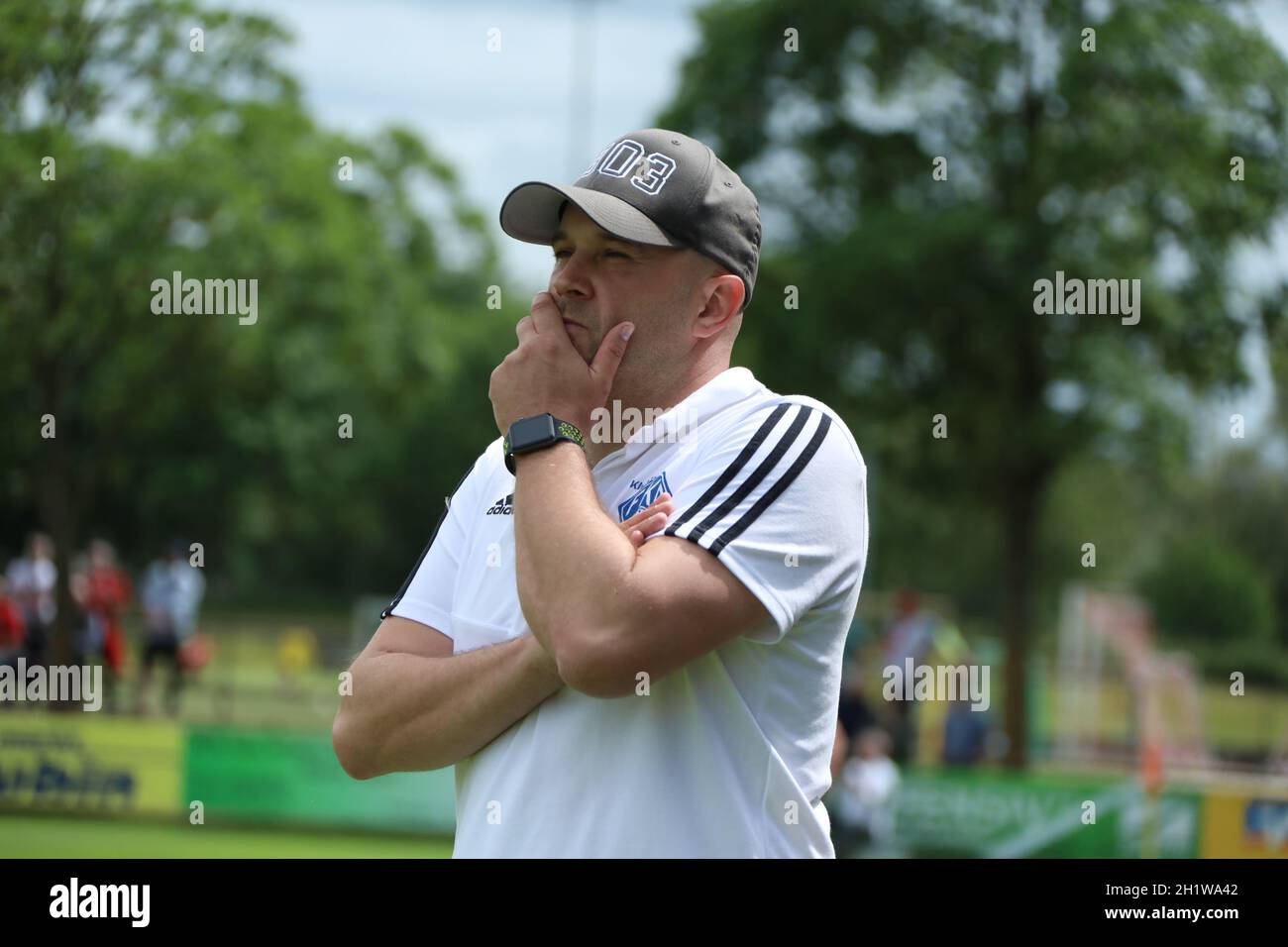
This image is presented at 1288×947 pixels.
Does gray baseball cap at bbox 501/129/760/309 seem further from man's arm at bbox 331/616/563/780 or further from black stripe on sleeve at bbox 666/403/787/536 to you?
man's arm at bbox 331/616/563/780

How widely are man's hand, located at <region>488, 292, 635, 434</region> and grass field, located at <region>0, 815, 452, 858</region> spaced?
977 cm

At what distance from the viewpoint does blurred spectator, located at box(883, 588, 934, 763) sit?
18.7 metres

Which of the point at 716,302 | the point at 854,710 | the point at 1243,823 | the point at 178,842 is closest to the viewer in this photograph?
the point at 716,302

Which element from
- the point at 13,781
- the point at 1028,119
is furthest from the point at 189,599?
the point at 1028,119

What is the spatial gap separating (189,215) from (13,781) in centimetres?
688

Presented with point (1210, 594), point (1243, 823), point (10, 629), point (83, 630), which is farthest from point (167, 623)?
point (1210, 594)

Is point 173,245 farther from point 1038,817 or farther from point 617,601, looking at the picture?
point 617,601

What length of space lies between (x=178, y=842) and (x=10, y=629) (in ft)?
29.1

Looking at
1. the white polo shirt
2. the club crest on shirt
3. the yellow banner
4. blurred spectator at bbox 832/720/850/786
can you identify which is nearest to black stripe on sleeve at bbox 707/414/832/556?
the white polo shirt

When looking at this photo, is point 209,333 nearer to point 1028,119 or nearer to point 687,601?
point 1028,119

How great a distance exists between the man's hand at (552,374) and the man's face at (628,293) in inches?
1.0

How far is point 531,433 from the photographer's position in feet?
8.87

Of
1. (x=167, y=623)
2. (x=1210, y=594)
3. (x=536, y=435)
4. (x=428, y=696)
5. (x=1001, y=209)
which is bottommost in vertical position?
(x=1210, y=594)
